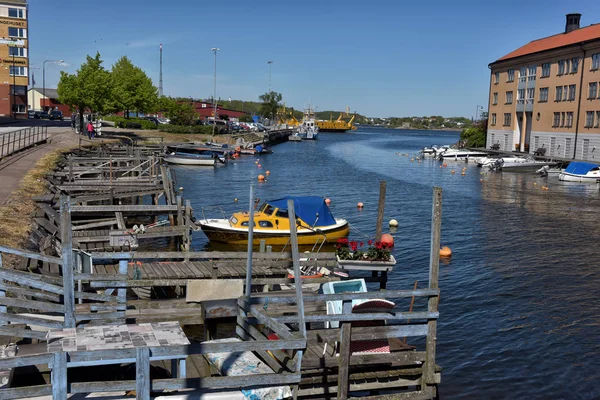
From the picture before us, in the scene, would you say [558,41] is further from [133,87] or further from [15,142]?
[15,142]

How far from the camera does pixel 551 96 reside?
69312mm

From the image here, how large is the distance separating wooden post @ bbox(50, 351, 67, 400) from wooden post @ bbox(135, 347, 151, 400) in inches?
31.1

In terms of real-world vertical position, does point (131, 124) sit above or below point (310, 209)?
above

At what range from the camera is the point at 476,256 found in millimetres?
27281

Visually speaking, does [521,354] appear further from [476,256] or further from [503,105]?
[503,105]

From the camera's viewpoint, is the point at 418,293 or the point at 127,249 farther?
the point at 127,249

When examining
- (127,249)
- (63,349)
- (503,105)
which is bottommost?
(127,249)

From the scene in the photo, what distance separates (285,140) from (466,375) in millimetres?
129293

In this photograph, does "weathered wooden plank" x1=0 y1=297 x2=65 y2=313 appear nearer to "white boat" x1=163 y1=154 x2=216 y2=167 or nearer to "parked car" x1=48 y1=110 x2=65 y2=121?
"white boat" x1=163 y1=154 x2=216 y2=167

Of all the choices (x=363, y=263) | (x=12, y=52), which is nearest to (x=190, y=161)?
(x=12, y=52)

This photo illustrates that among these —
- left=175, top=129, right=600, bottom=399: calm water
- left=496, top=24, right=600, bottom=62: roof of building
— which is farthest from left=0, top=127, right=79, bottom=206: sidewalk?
left=496, top=24, right=600, bottom=62: roof of building

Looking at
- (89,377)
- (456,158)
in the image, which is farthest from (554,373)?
(456,158)

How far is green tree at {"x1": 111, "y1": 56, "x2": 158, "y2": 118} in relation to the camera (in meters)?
78.9

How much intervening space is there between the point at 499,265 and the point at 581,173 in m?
36.3
